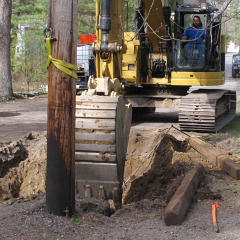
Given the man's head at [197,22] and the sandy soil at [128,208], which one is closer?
the sandy soil at [128,208]

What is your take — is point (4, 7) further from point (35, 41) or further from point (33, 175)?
point (33, 175)

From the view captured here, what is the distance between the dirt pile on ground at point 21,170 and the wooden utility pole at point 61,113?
2.65 metres

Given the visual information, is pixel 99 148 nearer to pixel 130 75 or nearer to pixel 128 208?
pixel 128 208

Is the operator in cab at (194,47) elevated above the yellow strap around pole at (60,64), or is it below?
above

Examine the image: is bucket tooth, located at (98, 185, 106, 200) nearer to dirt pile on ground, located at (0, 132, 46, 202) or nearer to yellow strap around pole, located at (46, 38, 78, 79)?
dirt pile on ground, located at (0, 132, 46, 202)

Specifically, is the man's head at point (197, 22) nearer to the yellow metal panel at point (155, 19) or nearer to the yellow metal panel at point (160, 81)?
the yellow metal panel at point (155, 19)

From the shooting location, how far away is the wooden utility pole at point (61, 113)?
15.1ft

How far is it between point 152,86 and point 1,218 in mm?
8154

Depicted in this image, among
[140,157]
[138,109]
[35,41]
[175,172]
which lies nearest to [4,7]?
[35,41]

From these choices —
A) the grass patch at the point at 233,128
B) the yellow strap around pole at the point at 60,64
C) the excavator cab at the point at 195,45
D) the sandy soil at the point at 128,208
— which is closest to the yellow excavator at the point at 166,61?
the excavator cab at the point at 195,45

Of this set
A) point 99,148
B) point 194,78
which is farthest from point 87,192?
point 194,78

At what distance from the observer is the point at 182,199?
5.00 meters

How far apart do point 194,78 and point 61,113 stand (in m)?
Answer: 7.51

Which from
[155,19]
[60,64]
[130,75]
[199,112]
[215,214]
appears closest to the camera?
[60,64]
